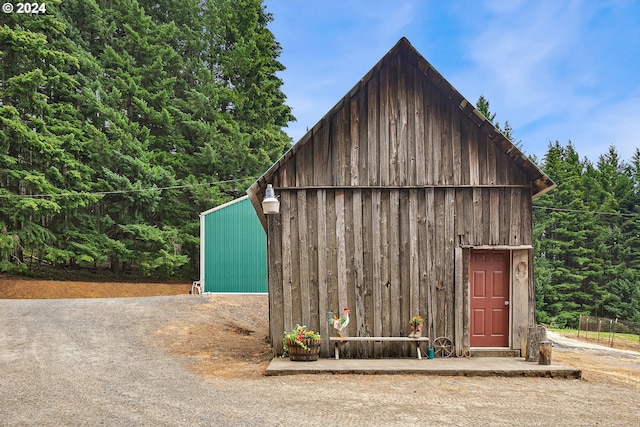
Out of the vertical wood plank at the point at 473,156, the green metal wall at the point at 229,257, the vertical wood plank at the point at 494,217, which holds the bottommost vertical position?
the green metal wall at the point at 229,257

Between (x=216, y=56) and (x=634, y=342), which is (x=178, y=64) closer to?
(x=216, y=56)

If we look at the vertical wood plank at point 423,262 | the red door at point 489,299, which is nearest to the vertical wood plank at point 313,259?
the vertical wood plank at point 423,262

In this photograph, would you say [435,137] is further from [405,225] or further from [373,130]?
[405,225]

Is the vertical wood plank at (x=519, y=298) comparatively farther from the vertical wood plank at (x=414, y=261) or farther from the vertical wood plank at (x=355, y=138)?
the vertical wood plank at (x=355, y=138)

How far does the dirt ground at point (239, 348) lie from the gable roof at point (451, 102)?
123 inches

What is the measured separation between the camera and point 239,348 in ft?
34.3

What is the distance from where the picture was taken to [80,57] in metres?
24.8

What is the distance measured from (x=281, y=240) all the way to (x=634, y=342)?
48.8 feet

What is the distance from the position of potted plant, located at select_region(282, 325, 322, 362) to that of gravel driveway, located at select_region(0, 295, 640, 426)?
0.83m

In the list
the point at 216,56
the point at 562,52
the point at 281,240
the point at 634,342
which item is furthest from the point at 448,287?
the point at 562,52

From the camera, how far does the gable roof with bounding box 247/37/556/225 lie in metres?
9.09

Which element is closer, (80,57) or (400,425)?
(400,425)

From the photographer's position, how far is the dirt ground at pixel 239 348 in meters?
8.55

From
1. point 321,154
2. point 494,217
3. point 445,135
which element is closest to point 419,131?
point 445,135
